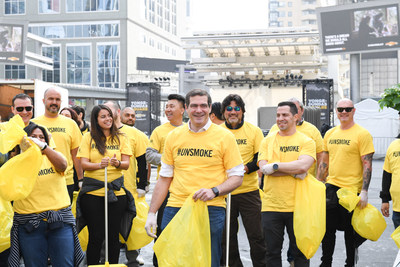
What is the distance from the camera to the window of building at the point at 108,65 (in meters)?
65.4

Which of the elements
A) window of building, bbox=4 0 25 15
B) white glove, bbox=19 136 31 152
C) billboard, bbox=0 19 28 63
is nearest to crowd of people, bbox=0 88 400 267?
white glove, bbox=19 136 31 152

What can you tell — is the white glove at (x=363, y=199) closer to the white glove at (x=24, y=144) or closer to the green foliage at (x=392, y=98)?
the green foliage at (x=392, y=98)

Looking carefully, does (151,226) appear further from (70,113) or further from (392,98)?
(70,113)

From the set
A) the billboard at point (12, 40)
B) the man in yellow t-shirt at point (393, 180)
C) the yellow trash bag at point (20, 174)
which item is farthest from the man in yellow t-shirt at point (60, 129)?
the billboard at point (12, 40)

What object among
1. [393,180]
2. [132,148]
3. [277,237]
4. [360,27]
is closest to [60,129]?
[132,148]

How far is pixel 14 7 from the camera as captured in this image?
67188 millimetres

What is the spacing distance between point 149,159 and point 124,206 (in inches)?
29.3

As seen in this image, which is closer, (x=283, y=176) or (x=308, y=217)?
(x=308, y=217)

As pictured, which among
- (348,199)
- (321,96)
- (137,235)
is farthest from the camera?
(321,96)

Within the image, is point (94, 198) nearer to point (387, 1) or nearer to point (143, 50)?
point (387, 1)

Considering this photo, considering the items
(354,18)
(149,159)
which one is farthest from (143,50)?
(149,159)

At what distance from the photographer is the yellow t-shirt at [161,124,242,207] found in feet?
13.3

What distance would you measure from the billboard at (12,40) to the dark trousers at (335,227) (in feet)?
81.1

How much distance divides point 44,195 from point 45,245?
428 millimetres
